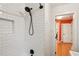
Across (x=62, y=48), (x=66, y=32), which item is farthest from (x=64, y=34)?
(x=62, y=48)

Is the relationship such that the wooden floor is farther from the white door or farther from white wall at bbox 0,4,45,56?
white wall at bbox 0,4,45,56

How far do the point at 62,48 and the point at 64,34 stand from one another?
0.17m

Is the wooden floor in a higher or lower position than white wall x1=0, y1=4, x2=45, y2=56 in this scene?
lower

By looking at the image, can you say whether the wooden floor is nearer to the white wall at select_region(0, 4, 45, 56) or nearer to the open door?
the open door

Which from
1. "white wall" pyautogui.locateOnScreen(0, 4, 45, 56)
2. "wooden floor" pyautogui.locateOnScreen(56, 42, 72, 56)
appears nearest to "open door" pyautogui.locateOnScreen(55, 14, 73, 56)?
"wooden floor" pyautogui.locateOnScreen(56, 42, 72, 56)

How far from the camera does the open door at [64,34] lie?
1.25m

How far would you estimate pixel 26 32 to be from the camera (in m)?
1.32

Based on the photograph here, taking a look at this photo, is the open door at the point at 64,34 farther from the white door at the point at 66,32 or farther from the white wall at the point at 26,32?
the white wall at the point at 26,32

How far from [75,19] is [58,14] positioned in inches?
8.2

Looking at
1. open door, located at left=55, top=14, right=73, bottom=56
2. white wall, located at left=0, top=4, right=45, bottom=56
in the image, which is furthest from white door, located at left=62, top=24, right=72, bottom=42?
white wall, located at left=0, top=4, right=45, bottom=56

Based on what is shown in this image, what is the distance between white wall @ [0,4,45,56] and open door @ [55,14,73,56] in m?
0.18

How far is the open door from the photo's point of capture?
4.11 feet

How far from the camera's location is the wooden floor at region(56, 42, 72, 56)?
49.2 inches

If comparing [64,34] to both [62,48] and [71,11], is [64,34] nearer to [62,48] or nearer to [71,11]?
[62,48]
